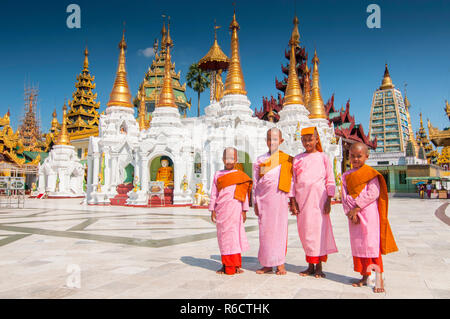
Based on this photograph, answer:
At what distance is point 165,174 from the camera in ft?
64.5

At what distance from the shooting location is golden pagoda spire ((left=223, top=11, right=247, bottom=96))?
19984mm

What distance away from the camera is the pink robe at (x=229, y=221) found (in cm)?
420

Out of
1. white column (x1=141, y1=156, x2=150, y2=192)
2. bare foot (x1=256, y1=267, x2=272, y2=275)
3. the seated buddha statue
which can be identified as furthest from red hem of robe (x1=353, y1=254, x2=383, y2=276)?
the seated buddha statue

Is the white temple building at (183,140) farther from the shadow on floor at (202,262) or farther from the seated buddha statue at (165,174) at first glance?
the shadow on floor at (202,262)

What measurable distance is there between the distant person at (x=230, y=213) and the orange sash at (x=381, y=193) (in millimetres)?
1282

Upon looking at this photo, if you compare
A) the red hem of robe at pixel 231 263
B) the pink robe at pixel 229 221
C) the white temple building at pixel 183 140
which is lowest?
the red hem of robe at pixel 231 263

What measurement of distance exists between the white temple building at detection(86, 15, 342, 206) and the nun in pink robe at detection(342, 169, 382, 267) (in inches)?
506

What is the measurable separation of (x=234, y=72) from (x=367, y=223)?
17467 millimetres

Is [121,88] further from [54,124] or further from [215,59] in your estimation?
[54,124]

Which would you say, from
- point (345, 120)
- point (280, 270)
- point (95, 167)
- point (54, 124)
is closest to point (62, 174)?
point (95, 167)

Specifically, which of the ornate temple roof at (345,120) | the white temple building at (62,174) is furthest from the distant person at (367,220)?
the ornate temple roof at (345,120)

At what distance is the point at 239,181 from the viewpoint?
4363 millimetres
